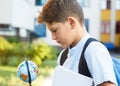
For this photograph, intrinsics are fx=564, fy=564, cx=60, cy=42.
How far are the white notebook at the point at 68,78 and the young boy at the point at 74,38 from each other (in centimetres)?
3

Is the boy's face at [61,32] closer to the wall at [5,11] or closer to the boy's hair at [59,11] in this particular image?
the boy's hair at [59,11]

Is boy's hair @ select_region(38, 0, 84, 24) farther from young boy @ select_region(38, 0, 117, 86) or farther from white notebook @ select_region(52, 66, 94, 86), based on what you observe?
white notebook @ select_region(52, 66, 94, 86)

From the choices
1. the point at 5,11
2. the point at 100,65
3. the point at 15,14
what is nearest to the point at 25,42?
the point at 15,14

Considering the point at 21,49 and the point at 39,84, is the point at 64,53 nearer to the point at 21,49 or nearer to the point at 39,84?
the point at 39,84

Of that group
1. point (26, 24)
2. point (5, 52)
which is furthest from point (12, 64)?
point (26, 24)

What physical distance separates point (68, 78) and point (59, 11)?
0.86 feet

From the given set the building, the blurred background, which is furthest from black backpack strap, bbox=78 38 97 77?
the building

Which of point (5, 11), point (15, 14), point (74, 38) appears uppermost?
point (74, 38)

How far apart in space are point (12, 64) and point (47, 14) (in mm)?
11160

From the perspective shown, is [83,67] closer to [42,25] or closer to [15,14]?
[15,14]

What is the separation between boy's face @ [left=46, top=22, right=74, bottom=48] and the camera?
7.14 ft

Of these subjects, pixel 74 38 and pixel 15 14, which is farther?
pixel 15 14

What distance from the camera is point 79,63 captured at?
2160 millimetres

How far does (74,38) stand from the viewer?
7.27 feet
